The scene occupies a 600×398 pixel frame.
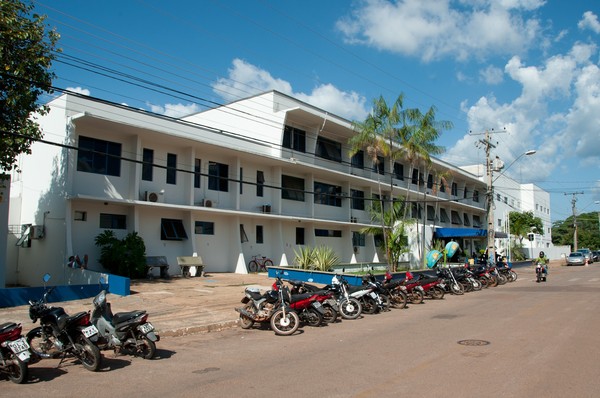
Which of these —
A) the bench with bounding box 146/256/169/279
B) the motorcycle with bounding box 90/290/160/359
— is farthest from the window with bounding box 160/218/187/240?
the motorcycle with bounding box 90/290/160/359

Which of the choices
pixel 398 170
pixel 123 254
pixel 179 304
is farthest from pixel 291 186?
pixel 179 304

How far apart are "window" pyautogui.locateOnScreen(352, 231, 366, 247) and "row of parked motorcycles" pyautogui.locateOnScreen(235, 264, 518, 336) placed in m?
16.5

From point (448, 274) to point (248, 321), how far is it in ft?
38.1

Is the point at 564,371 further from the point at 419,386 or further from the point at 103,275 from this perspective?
the point at 103,275

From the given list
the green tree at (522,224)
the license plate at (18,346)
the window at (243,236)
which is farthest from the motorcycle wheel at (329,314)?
the green tree at (522,224)

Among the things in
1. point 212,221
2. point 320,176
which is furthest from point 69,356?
point 320,176

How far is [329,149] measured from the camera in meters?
34.6

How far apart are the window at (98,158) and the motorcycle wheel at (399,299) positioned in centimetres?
1286

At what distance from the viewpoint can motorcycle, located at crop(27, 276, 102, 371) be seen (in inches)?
311

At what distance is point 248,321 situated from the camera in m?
12.0

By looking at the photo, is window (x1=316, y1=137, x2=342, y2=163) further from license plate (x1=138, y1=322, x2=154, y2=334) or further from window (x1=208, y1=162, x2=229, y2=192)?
license plate (x1=138, y1=322, x2=154, y2=334)

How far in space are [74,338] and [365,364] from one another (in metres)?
4.90

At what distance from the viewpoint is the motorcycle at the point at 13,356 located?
281 inches

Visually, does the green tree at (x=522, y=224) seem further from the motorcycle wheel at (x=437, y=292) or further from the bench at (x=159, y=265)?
the bench at (x=159, y=265)
